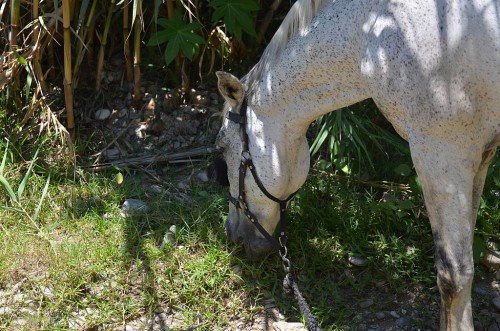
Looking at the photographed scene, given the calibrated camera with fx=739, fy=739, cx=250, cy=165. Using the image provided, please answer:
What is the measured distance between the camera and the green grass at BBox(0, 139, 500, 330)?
3.33 metres

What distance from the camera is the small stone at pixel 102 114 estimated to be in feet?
14.5

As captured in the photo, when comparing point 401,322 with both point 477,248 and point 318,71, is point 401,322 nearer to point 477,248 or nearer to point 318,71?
point 477,248

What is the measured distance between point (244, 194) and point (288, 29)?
74 centimetres

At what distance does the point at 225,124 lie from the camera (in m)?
3.17

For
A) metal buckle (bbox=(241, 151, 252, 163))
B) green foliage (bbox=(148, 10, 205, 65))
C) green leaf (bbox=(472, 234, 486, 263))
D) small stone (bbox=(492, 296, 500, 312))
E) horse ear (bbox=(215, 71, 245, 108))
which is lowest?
small stone (bbox=(492, 296, 500, 312))

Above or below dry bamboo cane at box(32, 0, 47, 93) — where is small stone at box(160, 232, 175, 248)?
below

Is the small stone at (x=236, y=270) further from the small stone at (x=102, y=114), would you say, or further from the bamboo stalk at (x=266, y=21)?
the bamboo stalk at (x=266, y=21)

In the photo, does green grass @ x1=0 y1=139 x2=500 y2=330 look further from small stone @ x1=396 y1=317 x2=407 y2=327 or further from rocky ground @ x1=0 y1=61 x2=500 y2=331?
rocky ground @ x1=0 y1=61 x2=500 y2=331

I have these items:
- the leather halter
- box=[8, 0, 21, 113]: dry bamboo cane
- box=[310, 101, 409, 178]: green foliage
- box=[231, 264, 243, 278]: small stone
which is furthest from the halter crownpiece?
box=[8, 0, 21, 113]: dry bamboo cane

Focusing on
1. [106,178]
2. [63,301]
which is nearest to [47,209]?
[106,178]

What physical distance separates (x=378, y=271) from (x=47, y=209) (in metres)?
1.72

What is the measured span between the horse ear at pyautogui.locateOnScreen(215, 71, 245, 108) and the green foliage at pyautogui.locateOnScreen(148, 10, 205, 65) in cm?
98

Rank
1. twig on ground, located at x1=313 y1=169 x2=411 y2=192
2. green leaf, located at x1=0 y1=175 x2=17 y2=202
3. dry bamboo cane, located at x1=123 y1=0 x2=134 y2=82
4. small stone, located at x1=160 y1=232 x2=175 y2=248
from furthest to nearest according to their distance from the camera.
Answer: dry bamboo cane, located at x1=123 y1=0 x2=134 y2=82, twig on ground, located at x1=313 y1=169 x2=411 y2=192, green leaf, located at x1=0 y1=175 x2=17 y2=202, small stone, located at x1=160 y1=232 x2=175 y2=248

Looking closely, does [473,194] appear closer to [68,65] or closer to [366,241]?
[366,241]
